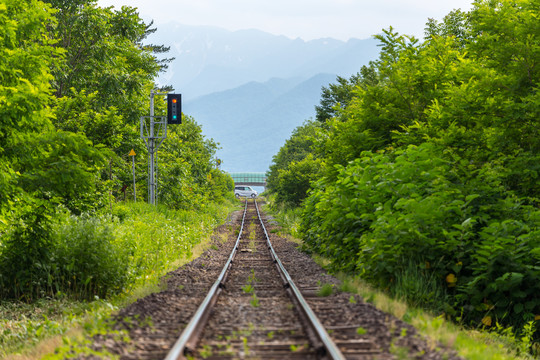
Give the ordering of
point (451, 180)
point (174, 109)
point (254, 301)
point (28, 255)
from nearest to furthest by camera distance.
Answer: point (254, 301) → point (451, 180) → point (28, 255) → point (174, 109)

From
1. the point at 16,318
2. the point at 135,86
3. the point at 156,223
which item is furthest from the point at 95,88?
the point at 16,318

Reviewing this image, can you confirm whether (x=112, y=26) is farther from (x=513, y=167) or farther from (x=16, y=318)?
(x=513, y=167)

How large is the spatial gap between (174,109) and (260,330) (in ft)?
60.8

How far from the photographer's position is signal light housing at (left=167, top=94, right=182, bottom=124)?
23.9 metres

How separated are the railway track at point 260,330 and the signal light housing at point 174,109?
1428cm

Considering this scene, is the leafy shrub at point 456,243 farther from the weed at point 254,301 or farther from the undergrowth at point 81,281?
the undergrowth at point 81,281

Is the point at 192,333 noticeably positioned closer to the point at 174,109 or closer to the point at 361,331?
the point at 361,331

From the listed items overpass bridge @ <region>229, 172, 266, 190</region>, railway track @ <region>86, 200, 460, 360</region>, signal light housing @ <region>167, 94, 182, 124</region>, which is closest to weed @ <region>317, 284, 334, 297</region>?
railway track @ <region>86, 200, 460, 360</region>

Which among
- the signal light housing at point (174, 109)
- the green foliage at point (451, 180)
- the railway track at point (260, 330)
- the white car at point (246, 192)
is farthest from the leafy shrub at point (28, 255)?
the white car at point (246, 192)

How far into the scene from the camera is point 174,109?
23.9 metres

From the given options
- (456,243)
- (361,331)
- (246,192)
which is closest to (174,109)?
(456,243)

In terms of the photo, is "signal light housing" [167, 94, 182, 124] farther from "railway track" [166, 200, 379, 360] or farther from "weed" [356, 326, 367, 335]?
"weed" [356, 326, 367, 335]

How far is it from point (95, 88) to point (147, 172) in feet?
24.9

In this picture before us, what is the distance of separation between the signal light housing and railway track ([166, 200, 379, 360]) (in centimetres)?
1428
